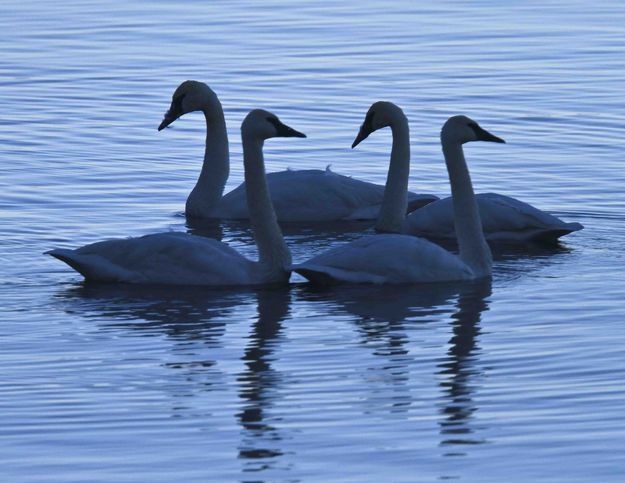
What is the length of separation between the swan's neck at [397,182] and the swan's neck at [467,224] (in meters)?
1.82

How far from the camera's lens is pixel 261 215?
1271cm

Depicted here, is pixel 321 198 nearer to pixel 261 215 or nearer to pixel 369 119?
pixel 369 119

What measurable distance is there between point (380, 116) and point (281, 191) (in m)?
1.09

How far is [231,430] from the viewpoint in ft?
29.8

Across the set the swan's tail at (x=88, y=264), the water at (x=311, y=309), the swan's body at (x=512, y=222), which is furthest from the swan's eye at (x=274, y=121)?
the swan's body at (x=512, y=222)

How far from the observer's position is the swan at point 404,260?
1231 centimetres

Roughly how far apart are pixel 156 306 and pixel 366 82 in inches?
407

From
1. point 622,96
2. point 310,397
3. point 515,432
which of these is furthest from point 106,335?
point 622,96

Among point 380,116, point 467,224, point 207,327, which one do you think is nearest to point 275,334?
point 207,327

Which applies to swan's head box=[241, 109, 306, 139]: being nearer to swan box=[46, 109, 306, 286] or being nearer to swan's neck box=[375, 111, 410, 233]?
swan box=[46, 109, 306, 286]

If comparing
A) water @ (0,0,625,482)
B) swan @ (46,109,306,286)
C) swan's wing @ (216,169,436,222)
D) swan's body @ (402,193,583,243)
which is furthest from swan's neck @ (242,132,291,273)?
swan's wing @ (216,169,436,222)

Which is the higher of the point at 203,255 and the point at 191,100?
the point at 191,100

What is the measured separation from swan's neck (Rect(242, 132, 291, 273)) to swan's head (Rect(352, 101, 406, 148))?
2.40 m

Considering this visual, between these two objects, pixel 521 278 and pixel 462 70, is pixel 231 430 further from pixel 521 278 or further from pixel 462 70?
pixel 462 70
